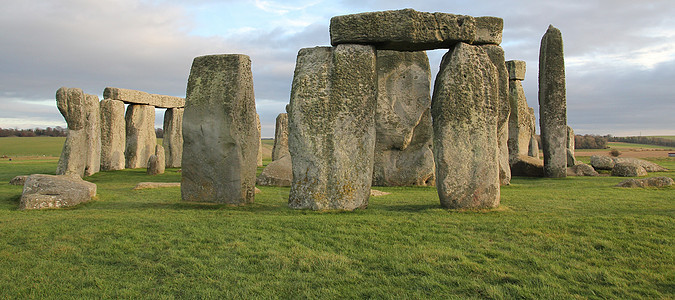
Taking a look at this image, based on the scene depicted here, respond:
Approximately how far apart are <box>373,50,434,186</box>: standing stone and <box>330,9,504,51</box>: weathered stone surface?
510 cm

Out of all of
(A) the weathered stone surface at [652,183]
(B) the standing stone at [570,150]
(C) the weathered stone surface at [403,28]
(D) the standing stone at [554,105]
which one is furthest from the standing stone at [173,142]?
(A) the weathered stone surface at [652,183]

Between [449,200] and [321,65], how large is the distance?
298cm

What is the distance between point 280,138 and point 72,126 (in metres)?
8.79

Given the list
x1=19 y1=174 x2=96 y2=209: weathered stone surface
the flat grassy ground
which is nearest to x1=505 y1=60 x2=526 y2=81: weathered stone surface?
the flat grassy ground

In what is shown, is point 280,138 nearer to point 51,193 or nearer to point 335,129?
point 51,193

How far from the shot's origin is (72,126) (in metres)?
13.3

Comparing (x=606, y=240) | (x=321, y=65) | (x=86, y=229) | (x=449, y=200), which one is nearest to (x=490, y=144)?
(x=449, y=200)

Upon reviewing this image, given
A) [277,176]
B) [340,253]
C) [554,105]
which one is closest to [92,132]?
[277,176]

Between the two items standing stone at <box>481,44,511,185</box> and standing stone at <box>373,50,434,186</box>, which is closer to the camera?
standing stone at <box>481,44,511,185</box>

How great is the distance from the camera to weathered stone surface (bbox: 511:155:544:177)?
52.3 ft

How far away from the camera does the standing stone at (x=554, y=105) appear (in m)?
15.4

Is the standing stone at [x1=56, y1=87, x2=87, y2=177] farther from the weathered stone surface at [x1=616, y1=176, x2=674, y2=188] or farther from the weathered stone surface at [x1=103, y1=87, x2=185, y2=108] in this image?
the weathered stone surface at [x1=616, y1=176, x2=674, y2=188]

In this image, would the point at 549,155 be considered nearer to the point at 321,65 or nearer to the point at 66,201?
the point at 321,65

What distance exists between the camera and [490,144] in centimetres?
753
